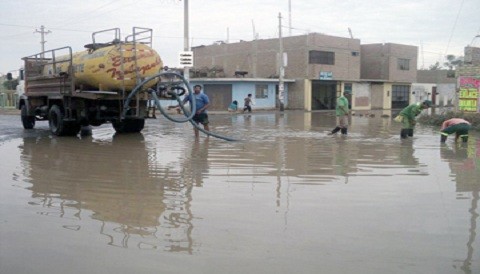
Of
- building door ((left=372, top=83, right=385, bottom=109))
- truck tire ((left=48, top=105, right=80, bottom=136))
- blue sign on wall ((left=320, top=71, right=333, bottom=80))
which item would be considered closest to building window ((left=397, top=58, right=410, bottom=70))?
building door ((left=372, top=83, right=385, bottom=109))

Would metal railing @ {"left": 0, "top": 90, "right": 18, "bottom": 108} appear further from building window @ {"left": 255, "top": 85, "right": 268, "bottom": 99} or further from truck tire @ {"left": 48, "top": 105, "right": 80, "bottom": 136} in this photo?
truck tire @ {"left": 48, "top": 105, "right": 80, "bottom": 136}

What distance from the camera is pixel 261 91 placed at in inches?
1478

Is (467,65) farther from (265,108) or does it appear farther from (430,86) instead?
(430,86)

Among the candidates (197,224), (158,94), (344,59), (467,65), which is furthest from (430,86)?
(197,224)

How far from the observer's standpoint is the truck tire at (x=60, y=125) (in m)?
13.6

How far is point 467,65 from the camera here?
19281mm

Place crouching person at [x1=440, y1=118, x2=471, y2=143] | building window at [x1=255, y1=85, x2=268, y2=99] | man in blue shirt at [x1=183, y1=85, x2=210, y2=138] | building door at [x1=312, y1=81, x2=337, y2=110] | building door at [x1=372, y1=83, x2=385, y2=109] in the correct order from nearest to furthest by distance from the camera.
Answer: crouching person at [x1=440, y1=118, x2=471, y2=143] → man in blue shirt at [x1=183, y1=85, x2=210, y2=138] → building window at [x1=255, y1=85, x2=268, y2=99] → building door at [x1=312, y1=81, x2=337, y2=110] → building door at [x1=372, y1=83, x2=385, y2=109]

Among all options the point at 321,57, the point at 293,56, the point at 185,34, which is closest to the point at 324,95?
the point at 321,57

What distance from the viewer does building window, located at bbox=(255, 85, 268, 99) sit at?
3712 cm

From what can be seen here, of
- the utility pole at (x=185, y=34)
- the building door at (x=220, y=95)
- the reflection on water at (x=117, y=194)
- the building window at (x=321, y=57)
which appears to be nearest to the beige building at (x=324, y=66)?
the building window at (x=321, y=57)

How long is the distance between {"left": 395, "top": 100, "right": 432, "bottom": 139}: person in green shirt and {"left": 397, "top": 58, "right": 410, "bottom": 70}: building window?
118ft

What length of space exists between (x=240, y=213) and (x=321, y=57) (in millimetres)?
35541

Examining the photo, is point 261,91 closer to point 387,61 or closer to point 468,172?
point 387,61

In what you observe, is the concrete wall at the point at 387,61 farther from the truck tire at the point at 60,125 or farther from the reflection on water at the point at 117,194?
the reflection on water at the point at 117,194
